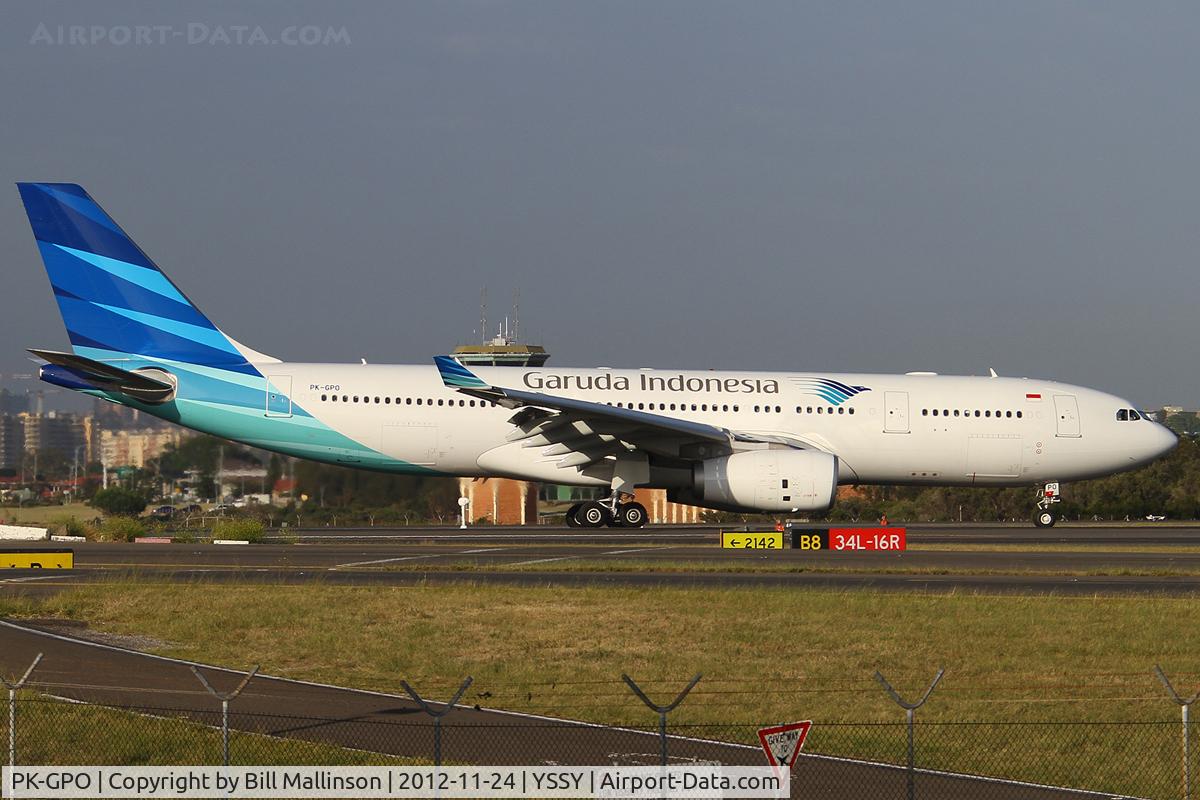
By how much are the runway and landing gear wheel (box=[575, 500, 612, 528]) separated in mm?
1502

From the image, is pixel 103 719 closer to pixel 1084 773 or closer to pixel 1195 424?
pixel 1084 773

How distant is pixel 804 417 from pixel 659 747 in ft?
74.7

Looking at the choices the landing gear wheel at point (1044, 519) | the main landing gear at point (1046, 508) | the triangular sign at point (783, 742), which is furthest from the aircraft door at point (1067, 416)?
the triangular sign at point (783, 742)

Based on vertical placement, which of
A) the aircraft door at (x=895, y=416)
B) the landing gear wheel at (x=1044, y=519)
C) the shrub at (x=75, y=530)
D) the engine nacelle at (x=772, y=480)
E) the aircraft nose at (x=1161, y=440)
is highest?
the aircraft door at (x=895, y=416)

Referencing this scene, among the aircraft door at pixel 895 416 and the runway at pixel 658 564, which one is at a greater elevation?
the aircraft door at pixel 895 416

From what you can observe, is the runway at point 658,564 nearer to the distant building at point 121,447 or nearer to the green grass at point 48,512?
the green grass at point 48,512

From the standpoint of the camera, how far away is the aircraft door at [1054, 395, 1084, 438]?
34.1 m

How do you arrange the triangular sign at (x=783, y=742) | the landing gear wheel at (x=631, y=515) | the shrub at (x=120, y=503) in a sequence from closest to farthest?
the triangular sign at (x=783, y=742)
the landing gear wheel at (x=631, y=515)
the shrub at (x=120, y=503)

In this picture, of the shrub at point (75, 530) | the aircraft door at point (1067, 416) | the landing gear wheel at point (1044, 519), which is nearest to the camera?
the shrub at point (75, 530)

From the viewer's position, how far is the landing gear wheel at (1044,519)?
36188mm

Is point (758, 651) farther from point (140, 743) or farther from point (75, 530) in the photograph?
point (75, 530)

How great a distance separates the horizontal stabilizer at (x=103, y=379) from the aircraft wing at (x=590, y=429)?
6.97 meters

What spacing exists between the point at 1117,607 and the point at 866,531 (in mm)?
9317

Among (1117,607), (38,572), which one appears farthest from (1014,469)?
(38,572)
